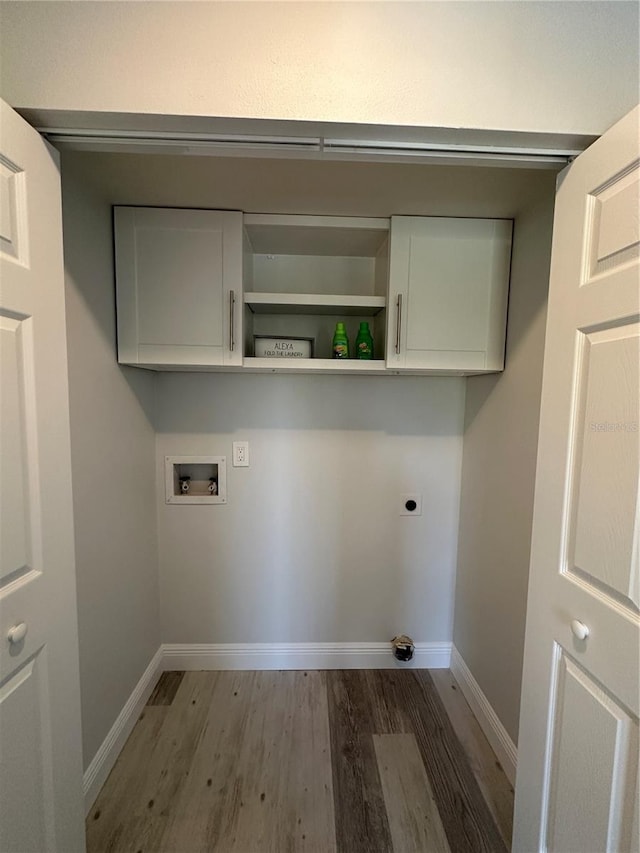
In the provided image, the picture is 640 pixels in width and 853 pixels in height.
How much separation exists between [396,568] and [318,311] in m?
1.42

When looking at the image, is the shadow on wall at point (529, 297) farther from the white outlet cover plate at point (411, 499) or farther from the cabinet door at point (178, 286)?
the cabinet door at point (178, 286)

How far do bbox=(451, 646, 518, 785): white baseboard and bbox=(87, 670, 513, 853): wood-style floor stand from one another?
34mm

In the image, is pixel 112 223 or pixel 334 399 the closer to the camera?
pixel 112 223

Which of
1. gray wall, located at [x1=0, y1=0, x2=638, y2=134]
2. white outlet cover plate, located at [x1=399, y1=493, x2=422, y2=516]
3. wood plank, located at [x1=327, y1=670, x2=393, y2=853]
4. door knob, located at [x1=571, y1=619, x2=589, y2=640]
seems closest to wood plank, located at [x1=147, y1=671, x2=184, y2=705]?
wood plank, located at [x1=327, y1=670, x2=393, y2=853]

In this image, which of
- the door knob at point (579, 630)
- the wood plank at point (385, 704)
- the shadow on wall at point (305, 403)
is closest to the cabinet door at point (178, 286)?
the shadow on wall at point (305, 403)

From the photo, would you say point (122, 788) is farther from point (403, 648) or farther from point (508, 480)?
point (508, 480)

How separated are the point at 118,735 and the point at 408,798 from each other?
3.90ft

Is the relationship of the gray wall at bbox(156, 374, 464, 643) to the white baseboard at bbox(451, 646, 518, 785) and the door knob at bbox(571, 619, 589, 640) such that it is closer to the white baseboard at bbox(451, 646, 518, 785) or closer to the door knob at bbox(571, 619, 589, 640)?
the white baseboard at bbox(451, 646, 518, 785)

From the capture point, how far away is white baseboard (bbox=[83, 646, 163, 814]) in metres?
1.32

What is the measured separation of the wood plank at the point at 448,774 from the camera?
1.25m

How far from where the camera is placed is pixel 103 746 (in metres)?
1.41

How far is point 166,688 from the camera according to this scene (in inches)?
73.0

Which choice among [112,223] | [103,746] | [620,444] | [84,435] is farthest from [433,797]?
[112,223]

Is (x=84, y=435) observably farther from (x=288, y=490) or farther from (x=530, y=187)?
(x=530, y=187)
